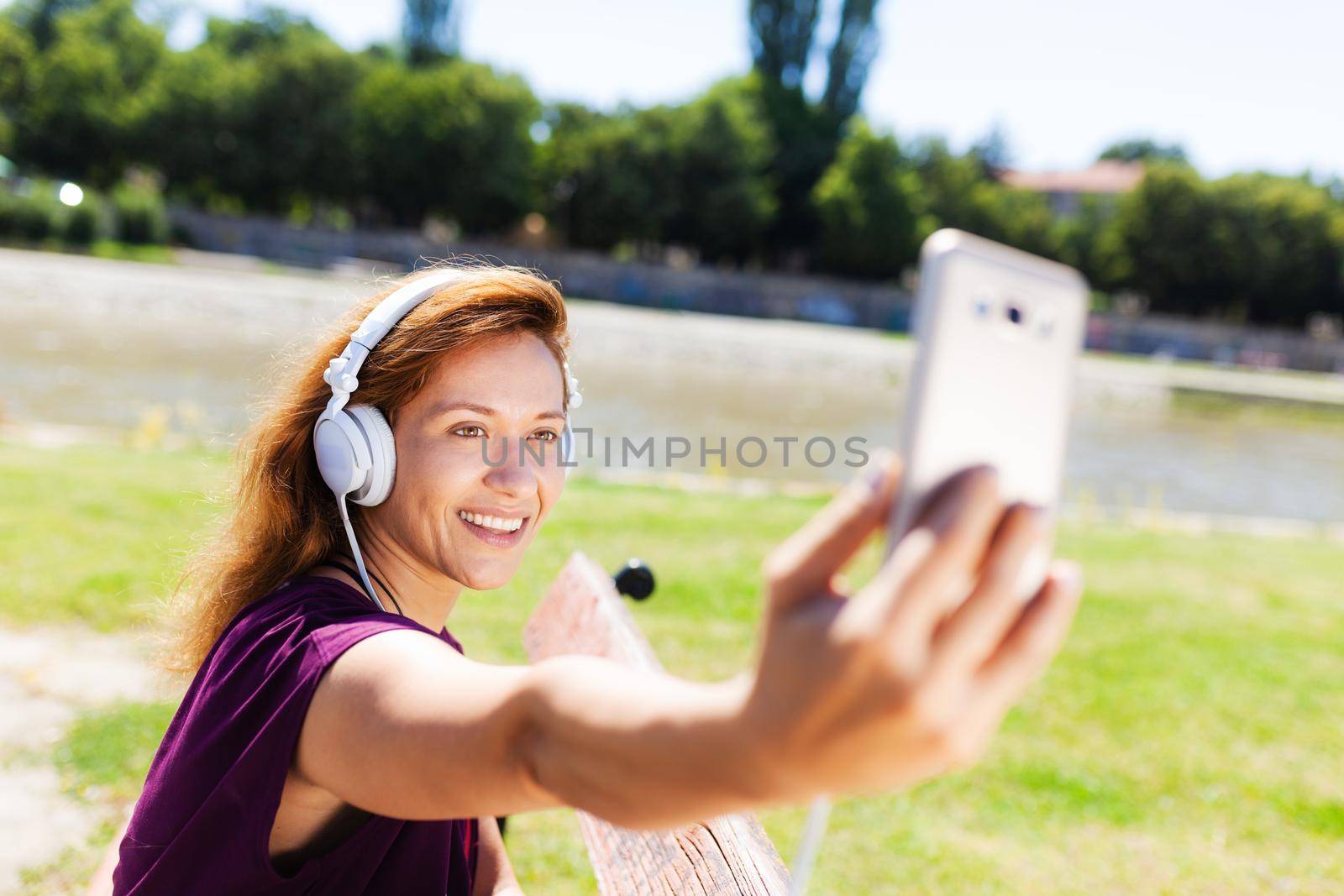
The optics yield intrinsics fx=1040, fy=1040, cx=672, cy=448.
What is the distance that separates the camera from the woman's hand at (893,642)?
72 centimetres

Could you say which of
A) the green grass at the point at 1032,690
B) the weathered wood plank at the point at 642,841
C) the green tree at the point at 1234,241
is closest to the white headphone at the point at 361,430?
the weathered wood plank at the point at 642,841

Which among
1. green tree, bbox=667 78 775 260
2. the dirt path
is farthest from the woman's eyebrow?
green tree, bbox=667 78 775 260

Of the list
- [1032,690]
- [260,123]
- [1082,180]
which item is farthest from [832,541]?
[1082,180]

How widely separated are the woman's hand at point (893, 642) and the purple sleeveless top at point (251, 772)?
65 cm

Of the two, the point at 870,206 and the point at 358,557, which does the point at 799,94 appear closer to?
the point at 870,206

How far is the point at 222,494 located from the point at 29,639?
340 cm

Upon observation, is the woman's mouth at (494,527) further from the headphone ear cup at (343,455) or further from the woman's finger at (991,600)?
the woman's finger at (991,600)

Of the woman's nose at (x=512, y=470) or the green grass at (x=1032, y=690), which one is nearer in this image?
the woman's nose at (x=512, y=470)

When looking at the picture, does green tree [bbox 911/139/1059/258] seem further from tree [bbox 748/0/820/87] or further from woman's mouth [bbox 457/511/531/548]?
woman's mouth [bbox 457/511/531/548]

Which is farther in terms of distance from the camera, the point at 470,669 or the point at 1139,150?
the point at 1139,150

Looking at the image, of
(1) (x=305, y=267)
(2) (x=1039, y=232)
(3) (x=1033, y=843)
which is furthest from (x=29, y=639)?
(2) (x=1039, y=232)

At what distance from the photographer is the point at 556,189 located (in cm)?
5431

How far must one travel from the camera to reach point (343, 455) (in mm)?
1773

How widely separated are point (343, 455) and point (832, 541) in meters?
1.23
